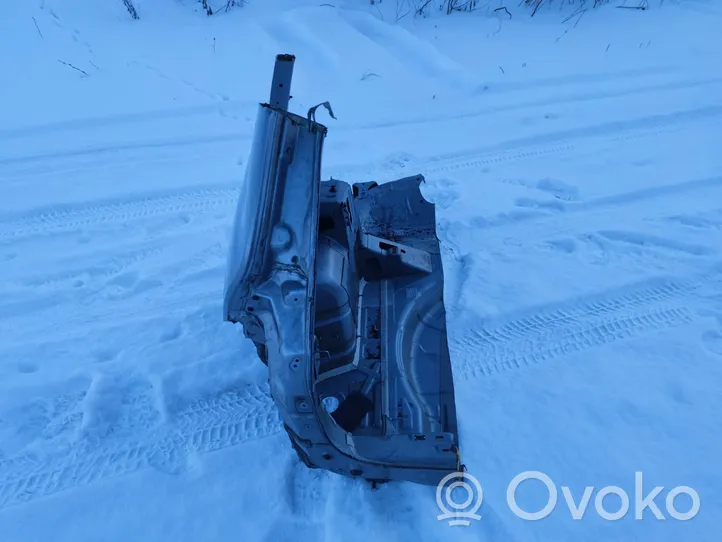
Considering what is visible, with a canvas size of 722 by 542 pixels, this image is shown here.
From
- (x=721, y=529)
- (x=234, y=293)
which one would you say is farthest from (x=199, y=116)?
(x=721, y=529)

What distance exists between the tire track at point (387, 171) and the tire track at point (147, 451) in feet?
6.26

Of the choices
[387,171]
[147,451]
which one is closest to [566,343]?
[387,171]

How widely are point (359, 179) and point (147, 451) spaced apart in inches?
105

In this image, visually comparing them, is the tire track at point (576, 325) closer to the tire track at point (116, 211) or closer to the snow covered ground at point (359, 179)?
the snow covered ground at point (359, 179)

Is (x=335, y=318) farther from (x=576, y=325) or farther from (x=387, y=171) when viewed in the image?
(x=387, y=171)

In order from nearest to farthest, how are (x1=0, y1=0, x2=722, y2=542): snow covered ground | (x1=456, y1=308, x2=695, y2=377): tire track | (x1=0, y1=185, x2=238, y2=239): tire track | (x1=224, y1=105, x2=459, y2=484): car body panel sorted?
(x1=224, y1=105, x2=459, y2=484): car body panel, (x1=0, y1=0, x2=722, y2=542): snow covered ground, (x1=456, y1=308, x2=695, y2=377): tire track, (x1=0, y1=185, x2=238, y2=239): tire track

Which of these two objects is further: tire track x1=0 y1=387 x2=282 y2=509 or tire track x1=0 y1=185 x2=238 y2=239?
tire track x1=0 y1=185 x2=238 y2=239

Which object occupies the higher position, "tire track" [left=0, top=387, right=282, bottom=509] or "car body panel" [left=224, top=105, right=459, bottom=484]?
"car body panel" [left=224, top=105, right=459, bottom=484]

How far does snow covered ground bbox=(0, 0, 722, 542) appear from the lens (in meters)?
2.33

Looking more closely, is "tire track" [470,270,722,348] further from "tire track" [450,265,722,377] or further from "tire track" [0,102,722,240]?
"tire track" [0,102,722,240]

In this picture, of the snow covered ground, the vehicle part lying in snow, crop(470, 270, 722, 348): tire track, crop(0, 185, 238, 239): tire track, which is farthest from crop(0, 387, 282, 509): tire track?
crop(0, 185, 238, 239): tire track

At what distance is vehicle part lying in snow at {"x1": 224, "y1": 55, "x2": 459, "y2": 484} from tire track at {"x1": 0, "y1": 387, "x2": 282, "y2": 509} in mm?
394

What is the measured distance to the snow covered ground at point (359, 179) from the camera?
2328 millimetres

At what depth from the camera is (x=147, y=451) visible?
96.9 inches
